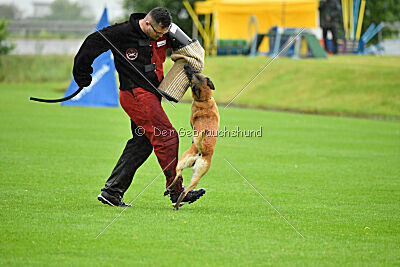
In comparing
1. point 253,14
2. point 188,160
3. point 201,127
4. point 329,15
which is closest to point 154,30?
point 201,127

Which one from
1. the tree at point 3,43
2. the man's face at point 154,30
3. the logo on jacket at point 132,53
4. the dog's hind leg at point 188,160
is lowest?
the tree at point 3,43

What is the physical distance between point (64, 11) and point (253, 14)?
113 ft

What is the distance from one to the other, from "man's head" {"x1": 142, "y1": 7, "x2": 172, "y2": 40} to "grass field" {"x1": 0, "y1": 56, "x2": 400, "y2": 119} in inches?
717

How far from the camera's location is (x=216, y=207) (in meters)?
7.33

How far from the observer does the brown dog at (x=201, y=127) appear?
6.53 m

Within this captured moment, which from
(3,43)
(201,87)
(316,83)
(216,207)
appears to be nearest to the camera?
(201,87)

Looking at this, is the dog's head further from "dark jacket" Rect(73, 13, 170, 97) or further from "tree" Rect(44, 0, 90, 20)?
"tree" Rect(44, 0, 90, 20)

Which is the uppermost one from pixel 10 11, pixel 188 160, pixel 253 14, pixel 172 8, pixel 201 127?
pixel 201 127

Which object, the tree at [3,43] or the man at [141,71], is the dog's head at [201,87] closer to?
the man at [141,71]

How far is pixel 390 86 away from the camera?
25891 mm

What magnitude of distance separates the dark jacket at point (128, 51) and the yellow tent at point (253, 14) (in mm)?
29673

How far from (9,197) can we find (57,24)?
57196 millimetres

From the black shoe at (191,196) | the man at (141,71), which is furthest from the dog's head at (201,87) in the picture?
the black shoe at (191,196)

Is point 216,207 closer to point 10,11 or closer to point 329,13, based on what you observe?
point 329,13
